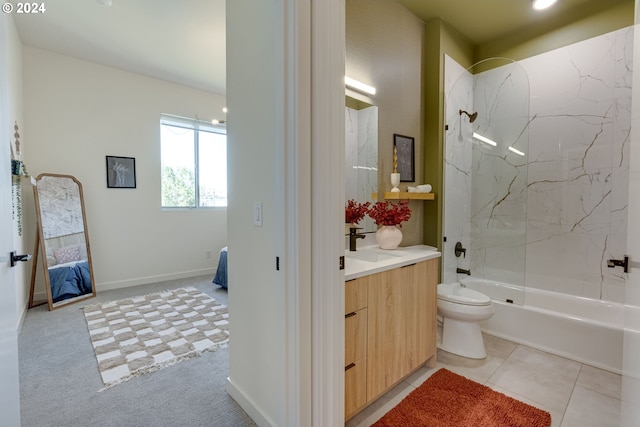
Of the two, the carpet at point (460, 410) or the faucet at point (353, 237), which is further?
the faucet at point (353, 237)

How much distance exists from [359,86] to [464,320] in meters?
2.00

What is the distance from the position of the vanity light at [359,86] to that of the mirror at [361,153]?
84 millimetres

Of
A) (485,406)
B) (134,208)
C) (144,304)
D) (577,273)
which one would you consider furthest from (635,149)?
(134,208)

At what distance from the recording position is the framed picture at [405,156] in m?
2.64

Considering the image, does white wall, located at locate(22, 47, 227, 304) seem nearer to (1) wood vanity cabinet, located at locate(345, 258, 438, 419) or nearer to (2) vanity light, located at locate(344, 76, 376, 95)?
(2) vanity light, located at locate(344, 76, 376, 95)

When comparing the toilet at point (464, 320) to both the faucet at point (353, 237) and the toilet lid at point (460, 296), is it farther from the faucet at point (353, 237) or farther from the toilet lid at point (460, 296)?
the faucet at point (353, 237)

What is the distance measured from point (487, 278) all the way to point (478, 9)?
2.66 metres

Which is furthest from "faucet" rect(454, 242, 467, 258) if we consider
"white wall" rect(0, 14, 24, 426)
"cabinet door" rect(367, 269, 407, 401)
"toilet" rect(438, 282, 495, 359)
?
"white wall" rect(0, 14, 24, 426)

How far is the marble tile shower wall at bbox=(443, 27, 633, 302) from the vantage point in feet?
8.55

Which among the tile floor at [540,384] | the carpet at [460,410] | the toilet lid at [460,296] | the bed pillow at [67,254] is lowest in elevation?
the tile floor at [540,384]

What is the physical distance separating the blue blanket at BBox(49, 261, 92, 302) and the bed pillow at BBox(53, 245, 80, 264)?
0.06 metres

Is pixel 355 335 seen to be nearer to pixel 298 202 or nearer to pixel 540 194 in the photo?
pixel 298 202

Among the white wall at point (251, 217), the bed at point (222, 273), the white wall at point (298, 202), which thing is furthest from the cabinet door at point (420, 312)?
the bed at point (222, 273)

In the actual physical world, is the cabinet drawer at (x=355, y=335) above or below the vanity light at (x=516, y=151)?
below
